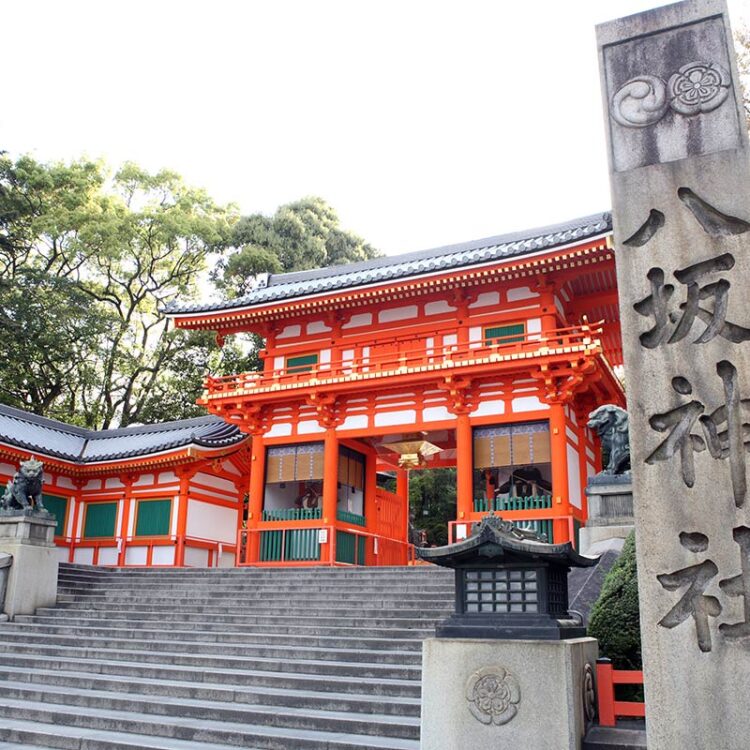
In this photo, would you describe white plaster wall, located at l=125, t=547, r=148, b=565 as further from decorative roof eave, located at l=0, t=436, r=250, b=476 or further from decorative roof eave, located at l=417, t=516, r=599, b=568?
decorative roof eave, located at l=417, t=516, r=599, b=568

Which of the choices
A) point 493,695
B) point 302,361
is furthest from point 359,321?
point 493,695

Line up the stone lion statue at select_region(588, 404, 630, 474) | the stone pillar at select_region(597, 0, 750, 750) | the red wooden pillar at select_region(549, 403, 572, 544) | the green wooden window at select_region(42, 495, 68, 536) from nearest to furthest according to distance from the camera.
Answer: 1. the stone pillar at select_region(597, 0, 750, 750)
2. the stone lion statue at select_region(588, 404, 630, 474)
3. the red wooden pillar at select_region(549, 403, 572, 544)
4. the green wooden window at select_region(42, 495, 68, 536)

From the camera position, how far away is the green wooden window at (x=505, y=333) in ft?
59.7

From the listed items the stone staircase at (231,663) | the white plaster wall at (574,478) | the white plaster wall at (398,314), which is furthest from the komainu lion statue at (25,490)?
the white plaster wall at (574,478)

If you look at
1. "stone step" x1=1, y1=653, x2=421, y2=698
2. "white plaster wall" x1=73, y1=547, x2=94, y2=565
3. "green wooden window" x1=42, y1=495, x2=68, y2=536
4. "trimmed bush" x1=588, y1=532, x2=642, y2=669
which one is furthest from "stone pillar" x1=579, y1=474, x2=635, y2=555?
"green wooden window" x1=42, y1=495, x2=68, y2=536

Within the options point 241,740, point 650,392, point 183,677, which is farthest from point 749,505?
point 183,677

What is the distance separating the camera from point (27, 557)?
12.7 meters

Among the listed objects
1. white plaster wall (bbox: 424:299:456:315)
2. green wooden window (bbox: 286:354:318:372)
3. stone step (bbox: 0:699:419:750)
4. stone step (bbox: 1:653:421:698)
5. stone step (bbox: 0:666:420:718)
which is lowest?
stone step (bbox: 0:699:419:750)

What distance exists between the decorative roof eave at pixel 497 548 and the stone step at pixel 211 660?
2863mm

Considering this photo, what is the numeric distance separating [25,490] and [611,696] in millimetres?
11470

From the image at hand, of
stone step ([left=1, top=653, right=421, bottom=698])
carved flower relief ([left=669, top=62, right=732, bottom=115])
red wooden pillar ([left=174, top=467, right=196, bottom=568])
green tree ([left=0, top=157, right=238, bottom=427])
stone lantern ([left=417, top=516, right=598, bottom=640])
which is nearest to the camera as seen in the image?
carved flower relief ([left=669, top=62, right=732, bottom=115])

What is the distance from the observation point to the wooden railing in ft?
17.4

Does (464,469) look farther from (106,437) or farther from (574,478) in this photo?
(106,437)

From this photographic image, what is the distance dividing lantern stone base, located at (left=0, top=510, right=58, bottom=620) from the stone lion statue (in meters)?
9.75
